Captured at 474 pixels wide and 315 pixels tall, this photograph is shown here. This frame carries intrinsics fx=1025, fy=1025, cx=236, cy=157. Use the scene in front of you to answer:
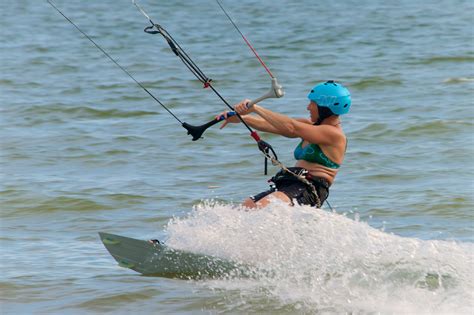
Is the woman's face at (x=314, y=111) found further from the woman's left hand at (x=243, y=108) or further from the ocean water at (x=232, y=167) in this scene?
the ocean water at (x=232, y=167)

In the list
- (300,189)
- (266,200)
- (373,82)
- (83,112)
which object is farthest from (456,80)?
(266,200)

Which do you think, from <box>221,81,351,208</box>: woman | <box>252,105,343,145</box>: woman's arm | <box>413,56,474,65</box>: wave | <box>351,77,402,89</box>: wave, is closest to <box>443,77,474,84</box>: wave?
<box>351,77,402,89</box>: wave

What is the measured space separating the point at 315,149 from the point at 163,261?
1520 millimetres

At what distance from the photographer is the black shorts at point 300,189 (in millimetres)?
8031

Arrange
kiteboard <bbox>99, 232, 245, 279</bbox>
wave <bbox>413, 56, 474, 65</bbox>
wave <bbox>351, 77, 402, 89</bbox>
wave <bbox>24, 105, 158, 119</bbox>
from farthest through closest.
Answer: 1. wave <bbox>413, 56, 474, 65</bbox>
2. wave <bbox>351, 77, 402, 89</bbox>
3. wave <bbox>24, 105, 158, 119</bbox>
4. kiteboard <bbox>99, 232, 245, 279</bbox>

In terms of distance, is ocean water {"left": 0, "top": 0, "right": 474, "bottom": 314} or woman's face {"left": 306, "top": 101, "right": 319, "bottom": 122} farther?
woman's face {"left": 306, "top": 101, "right": 319, "bottom": 122}

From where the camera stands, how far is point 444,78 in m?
19.0

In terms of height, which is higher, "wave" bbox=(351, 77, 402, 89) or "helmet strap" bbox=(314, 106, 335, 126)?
"helmet strap" bbox=(314, 106, 335, 126)

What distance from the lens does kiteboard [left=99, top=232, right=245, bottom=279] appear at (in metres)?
8.10

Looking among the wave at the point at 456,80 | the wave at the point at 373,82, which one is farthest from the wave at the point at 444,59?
the wave at the point at 373,82

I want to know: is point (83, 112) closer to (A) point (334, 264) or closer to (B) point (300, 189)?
(B) point (300, 189)

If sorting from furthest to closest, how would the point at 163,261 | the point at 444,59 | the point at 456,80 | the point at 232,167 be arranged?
1. the point at 444,59
2. the point at 456,80
3. the point at 232,167
4. the point at 163,261

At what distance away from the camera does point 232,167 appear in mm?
12938

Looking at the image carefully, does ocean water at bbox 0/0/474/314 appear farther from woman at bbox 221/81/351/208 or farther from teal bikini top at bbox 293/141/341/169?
teal bikini top at bbox 293/141/341/169
